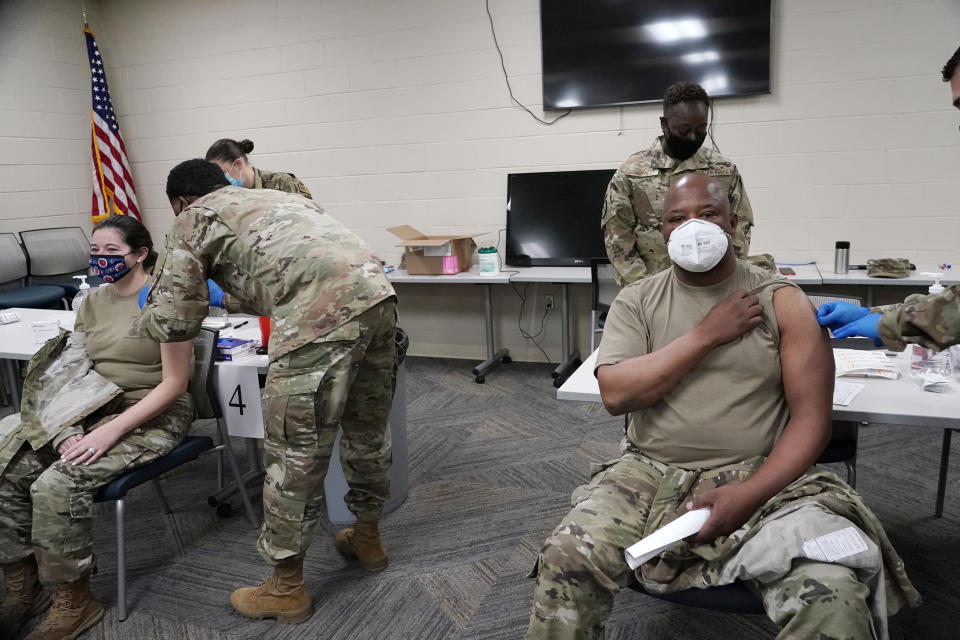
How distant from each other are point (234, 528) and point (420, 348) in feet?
8.02

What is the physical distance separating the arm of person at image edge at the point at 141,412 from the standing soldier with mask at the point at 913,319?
174 cm

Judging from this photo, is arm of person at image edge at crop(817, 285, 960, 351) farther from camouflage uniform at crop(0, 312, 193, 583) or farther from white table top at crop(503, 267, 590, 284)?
white table top at crop(503, 267, 590, 284)

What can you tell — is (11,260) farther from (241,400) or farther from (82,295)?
(241,400)

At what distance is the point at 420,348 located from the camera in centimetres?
482

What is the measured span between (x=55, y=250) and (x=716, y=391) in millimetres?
4873

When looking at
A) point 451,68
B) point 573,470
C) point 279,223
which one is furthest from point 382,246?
point 279,223

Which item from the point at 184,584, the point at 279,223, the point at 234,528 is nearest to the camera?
the point at 279,223

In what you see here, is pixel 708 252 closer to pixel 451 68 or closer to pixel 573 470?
pixel 573 470

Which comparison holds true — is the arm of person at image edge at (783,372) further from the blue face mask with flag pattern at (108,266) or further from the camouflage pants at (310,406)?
the blue face mask with flag pattern at (108,266)

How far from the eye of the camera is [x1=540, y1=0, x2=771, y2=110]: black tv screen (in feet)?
12.2

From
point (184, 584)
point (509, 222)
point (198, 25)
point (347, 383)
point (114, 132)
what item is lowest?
point (184, 584)

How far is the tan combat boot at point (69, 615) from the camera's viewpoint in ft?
6.15

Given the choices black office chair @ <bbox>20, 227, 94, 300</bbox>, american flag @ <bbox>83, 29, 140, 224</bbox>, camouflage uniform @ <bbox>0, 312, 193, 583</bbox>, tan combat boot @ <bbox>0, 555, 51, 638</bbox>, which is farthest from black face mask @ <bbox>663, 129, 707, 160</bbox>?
american flag @ <bbox>83, 29, 140, 224</bbox>

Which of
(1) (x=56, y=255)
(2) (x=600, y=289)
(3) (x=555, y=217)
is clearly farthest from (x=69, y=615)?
(1) (x=56, y=255)
